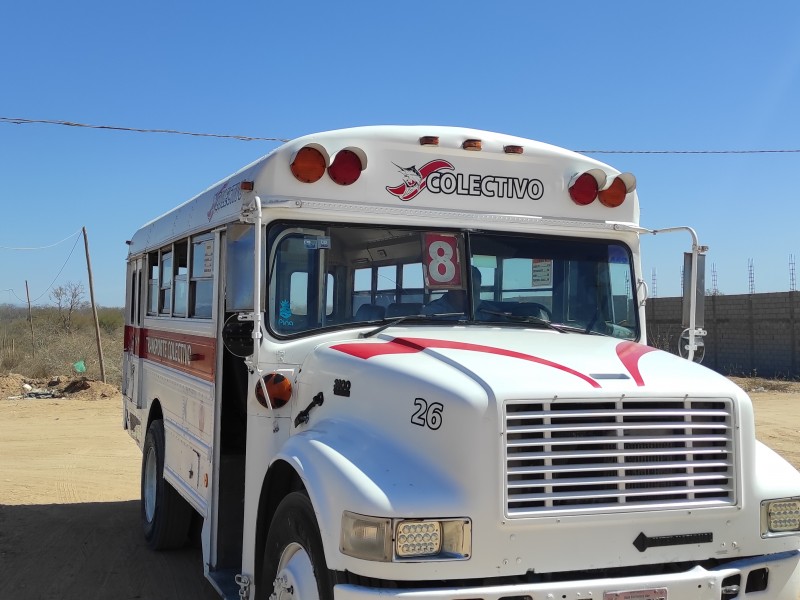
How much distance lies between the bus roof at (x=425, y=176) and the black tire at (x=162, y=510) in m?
2.40

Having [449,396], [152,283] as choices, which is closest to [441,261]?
[449,396]

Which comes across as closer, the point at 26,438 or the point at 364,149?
the point at 364,149

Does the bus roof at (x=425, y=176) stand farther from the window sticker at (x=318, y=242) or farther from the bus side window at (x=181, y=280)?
the bus side window at (x=181, y=280)

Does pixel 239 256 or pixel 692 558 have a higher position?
pixel 239 256

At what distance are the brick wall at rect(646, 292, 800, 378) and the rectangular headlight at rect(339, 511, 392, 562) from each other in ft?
62.8

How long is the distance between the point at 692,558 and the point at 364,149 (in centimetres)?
251

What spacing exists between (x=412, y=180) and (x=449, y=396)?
164cm

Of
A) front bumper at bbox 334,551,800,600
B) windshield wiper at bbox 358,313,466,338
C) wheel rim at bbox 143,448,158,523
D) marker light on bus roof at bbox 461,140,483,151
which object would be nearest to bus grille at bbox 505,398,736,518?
front bumper at bbox 334,551,800,600

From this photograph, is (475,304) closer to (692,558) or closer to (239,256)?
(239,256)

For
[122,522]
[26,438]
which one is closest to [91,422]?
[26,438]

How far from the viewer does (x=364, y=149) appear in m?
4.35

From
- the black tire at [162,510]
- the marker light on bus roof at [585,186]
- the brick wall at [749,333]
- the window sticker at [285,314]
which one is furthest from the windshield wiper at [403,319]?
the brick wall at [749,333]

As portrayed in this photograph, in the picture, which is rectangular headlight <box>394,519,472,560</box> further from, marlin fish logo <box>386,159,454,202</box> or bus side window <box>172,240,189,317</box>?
bus side window <box>172,240,189,317</box>

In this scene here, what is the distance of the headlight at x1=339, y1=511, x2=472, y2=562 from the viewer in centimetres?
291
